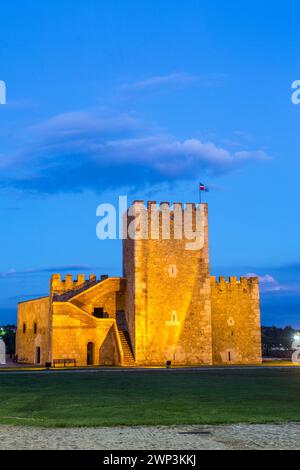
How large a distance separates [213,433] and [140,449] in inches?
74.8

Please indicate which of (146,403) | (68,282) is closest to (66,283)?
(68,282)

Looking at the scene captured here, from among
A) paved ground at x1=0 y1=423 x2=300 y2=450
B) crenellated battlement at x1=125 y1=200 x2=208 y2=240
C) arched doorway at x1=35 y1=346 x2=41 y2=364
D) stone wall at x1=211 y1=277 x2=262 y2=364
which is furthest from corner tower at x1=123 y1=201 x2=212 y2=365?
paved ground at x1=0 y1=423 x2=300 y2=450

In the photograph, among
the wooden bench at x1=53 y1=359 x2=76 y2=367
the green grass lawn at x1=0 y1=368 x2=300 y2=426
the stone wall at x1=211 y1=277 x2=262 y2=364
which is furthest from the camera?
the stone wall at x1=211 y1=277 x2=262 y2=364

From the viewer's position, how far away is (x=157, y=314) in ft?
127

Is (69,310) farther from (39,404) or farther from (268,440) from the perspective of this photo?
(268,440)

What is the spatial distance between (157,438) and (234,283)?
3375 centimetres

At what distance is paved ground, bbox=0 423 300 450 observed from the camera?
30.4ft

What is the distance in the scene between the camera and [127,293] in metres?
41.2

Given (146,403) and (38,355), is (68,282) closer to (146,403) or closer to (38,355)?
(38,355)

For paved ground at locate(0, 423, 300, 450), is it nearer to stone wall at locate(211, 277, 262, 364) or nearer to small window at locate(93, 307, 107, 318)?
small window at locate(93, 307, 107, 318)

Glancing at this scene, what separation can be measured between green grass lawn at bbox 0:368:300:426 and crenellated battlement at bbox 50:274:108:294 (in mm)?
23934

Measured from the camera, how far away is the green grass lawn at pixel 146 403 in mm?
12117

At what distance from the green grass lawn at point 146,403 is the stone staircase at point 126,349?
1636 centimetres

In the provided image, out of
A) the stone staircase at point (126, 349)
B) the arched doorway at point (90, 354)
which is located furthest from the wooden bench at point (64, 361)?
the stone staircase at point (126, 349)
